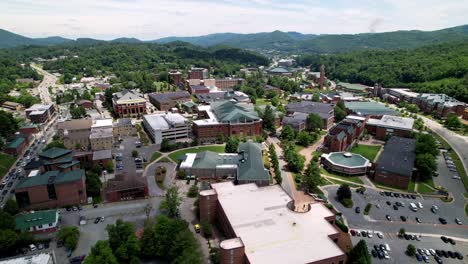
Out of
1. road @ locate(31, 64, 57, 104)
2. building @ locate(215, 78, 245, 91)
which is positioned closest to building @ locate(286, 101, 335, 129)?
building @ locate(215, 78, 245, 91)

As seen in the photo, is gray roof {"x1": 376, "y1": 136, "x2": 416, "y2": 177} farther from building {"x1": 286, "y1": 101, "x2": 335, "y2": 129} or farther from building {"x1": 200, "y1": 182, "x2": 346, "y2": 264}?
building {"x1": 200, "y1": 182, "x2": 346, "y2": 264}

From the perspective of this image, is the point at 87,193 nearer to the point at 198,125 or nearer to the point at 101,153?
the point at 101,153

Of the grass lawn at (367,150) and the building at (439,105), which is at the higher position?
the building at (439,105)

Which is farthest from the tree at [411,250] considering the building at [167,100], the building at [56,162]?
the building at [167,100]

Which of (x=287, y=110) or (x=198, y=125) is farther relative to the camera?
(x=287, y=110)

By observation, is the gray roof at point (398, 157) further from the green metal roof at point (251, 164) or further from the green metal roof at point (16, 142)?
the green metal roof at point (16, 142)

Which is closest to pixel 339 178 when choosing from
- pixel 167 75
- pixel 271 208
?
pixel 271 208
